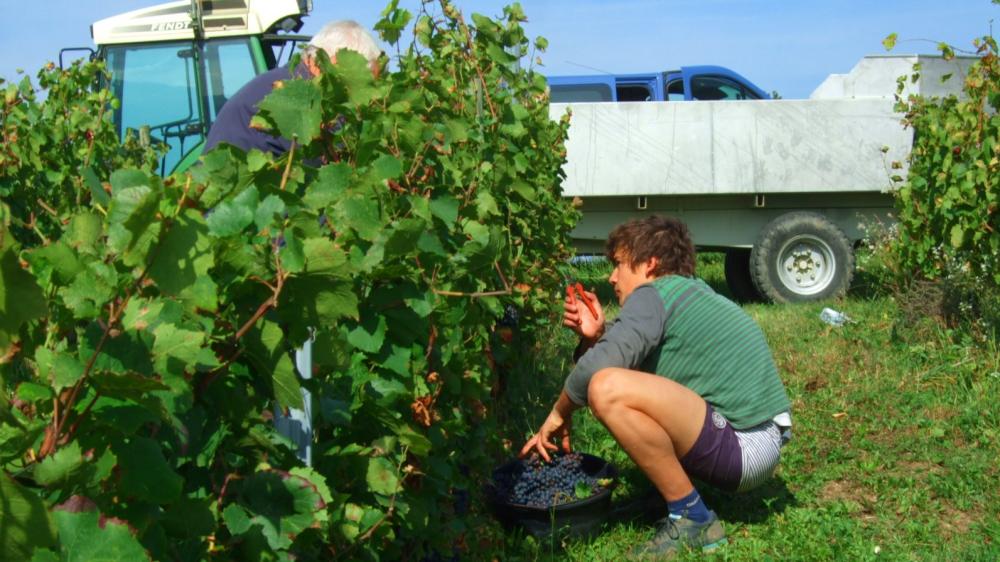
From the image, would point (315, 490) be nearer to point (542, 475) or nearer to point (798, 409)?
point (542, 475)

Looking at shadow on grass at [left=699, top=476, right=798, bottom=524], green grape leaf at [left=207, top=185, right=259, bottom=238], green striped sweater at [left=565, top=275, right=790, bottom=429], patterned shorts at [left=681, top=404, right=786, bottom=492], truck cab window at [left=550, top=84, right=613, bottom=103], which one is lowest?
shadow on grass at [left=699, top=476, right=798, bottom=524]

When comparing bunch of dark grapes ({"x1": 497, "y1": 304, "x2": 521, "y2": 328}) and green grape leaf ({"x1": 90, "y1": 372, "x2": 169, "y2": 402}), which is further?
bunch of dark grapes ({"x1": 497, "y1": 304, "x2": 521, "y2": 328})

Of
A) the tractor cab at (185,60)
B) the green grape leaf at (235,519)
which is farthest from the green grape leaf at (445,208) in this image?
the tractor cab at (185,60)

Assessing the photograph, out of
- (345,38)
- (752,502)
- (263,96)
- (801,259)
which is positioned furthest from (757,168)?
(263,96)

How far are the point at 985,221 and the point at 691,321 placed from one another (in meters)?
2.63

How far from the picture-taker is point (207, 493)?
1469 millimetres

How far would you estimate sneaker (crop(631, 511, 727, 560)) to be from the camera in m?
3.91

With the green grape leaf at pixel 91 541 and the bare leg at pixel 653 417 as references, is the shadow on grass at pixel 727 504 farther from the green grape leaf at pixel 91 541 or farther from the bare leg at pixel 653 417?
the green grape leaf at pixel 91 541

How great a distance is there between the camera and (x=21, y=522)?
0.88 m

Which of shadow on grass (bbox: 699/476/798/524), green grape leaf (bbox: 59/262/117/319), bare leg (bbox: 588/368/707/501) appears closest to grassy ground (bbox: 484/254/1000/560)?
shadow on grass (bbox: 699/476/798/524)

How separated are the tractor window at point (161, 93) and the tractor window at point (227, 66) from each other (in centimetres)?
15

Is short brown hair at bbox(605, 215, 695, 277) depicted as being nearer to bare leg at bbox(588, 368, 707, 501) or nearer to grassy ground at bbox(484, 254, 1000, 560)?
bare leg at bbox(588, 368, 707, 501)

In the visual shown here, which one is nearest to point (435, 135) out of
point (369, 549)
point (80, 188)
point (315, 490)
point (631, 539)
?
point (369, 549)

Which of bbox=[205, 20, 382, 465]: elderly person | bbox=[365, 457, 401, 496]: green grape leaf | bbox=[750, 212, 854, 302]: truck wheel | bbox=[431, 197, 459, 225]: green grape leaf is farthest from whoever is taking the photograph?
bbox=[750, 212, 854, 302]: truck wheel
